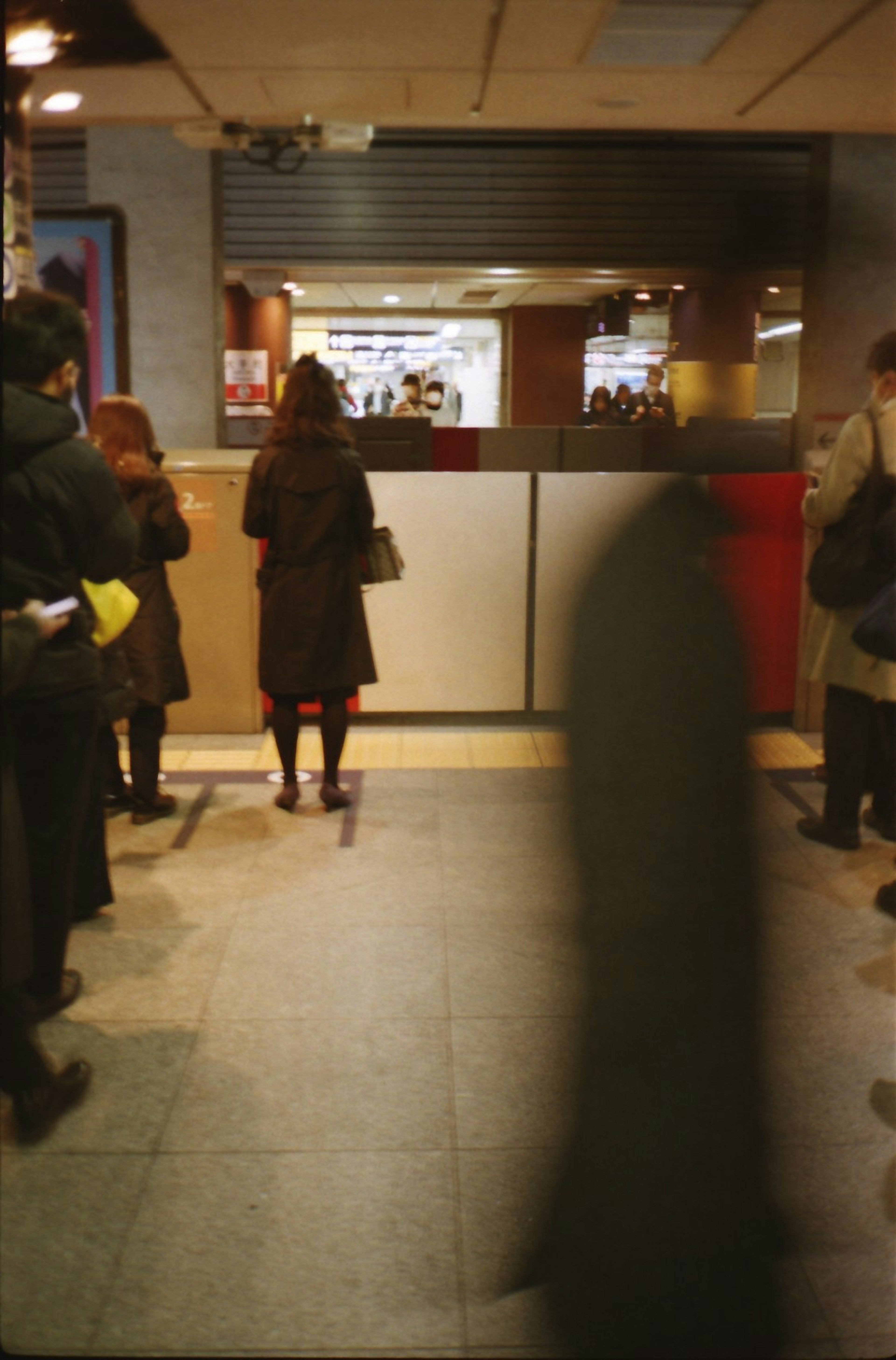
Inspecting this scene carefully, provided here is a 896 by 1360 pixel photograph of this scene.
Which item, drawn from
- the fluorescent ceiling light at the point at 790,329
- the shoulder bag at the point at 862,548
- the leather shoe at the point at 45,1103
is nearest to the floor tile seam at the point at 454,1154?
the leather shoe at the point at 45,1103

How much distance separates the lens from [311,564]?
15.1ft

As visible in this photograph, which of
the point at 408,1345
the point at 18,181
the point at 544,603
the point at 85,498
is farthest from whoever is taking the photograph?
the point at 544,603

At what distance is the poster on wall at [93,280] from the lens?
5.55 meters

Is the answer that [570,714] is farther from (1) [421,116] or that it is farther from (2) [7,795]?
(1) [421,116]

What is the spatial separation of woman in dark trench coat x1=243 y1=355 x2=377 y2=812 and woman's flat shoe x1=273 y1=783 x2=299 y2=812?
29 centimetres

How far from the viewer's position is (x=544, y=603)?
600 centimetres

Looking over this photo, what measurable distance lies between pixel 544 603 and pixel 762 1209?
4082 millimetres

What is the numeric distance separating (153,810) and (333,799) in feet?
2.35

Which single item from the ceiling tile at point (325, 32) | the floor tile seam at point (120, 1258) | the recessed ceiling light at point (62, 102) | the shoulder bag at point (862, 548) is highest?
the recessed ceiling light at point (62, 102)

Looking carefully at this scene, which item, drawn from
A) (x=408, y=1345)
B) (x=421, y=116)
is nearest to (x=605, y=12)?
(x=421, y=116)

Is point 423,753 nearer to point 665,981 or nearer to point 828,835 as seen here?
point 828,835

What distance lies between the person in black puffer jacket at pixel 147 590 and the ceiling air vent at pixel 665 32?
2.29m

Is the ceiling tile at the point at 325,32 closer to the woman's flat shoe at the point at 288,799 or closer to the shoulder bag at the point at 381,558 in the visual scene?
the shoulder bag at the point at 381,558

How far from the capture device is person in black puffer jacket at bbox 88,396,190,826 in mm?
4133
